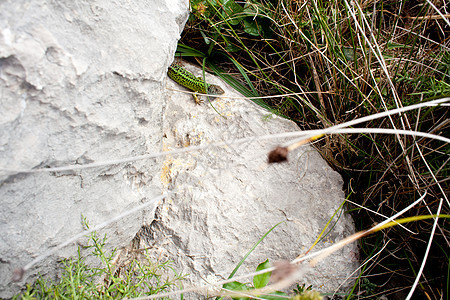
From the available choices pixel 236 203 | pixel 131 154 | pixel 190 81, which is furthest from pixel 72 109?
pixel 190 81

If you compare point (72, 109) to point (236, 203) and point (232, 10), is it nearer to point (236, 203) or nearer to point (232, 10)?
point (236, 203)

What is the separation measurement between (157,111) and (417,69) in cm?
211

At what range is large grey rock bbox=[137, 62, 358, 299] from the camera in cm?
243

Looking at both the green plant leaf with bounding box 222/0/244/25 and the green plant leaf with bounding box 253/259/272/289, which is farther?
the green plant leaf with bounding box 222/0/244/25

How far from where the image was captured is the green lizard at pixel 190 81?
10.1 feet

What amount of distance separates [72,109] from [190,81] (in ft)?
4.90

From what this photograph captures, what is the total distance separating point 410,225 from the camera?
2.62 meters

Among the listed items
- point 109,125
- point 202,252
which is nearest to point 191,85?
point 109,125

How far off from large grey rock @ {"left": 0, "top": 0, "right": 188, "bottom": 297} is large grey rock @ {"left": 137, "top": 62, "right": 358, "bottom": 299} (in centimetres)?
33

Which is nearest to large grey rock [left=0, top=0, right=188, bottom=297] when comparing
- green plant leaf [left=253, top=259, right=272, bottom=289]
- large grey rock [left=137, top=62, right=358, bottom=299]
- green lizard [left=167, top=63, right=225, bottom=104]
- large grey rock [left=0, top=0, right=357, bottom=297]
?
large grey rock [left=0, top=0, right=357, bottom=297]

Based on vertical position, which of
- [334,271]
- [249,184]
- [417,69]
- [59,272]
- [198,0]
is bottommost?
[59,272]

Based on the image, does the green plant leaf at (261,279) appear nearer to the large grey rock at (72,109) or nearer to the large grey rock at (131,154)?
the large grey rock at (131,154)

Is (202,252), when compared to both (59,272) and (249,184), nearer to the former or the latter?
(249,184)

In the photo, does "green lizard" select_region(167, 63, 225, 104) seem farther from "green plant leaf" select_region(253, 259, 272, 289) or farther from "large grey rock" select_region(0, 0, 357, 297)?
"green plant leaf" select_region(253, 259, 272, 289)
